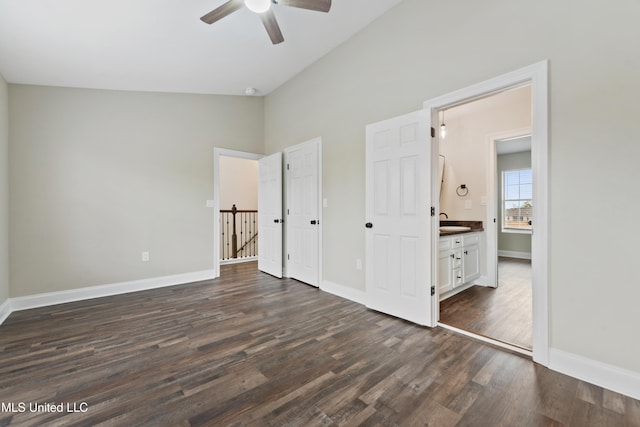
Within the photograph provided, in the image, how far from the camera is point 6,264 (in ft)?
9.87

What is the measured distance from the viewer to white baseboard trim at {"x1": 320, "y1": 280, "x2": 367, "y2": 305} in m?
3.22

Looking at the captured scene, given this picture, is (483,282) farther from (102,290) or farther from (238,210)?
(238,210)

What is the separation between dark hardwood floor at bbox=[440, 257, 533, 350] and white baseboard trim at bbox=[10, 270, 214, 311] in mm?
3594

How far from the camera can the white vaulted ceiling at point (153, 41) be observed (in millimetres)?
2320

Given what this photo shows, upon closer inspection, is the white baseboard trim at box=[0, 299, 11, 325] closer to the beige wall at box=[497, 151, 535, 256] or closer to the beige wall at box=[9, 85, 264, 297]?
the beige wall at box=[9, 85, 264, 297]

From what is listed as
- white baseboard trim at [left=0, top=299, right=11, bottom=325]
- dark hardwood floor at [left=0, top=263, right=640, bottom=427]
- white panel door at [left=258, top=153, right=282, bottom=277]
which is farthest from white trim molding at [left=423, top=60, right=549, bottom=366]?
white baseboard trim at [left=0, top=299, right=11, bottom=325]

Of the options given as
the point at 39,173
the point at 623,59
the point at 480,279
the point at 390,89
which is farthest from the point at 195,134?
the point at 480,279

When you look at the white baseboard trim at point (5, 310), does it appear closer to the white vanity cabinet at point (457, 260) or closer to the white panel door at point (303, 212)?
the white panel door at point (303, 212)

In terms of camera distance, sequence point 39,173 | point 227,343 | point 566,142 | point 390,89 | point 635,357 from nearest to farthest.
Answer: point 635,357 < point 566,142 < point 227,343 < point 390,89 < point 39,173

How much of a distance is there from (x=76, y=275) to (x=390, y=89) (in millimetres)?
4464

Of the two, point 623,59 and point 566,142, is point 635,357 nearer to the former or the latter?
point 566,142

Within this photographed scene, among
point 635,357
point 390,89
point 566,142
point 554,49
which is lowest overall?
point 635,357

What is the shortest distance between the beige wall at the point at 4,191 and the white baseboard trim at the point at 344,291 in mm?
3587

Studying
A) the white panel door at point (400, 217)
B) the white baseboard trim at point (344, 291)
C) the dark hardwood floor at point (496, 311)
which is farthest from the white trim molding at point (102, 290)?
the dark hardwood floor at point (496, 311)
